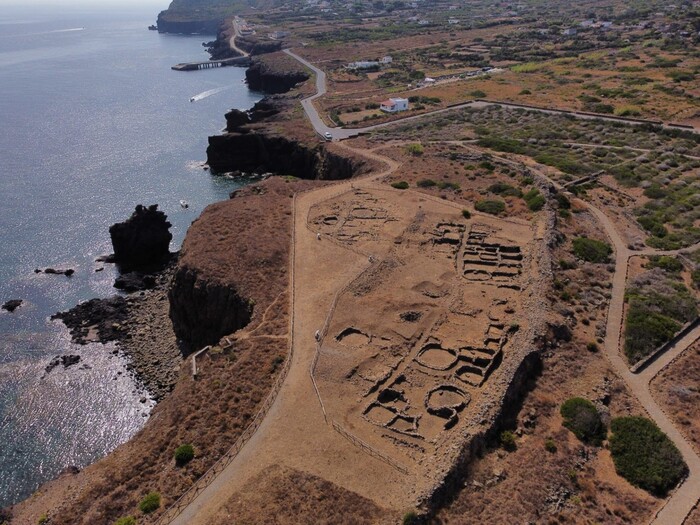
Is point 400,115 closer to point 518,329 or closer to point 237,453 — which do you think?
point 518,329

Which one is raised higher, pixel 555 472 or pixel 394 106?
pixel 394 106

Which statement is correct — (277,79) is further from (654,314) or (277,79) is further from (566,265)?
(654,314)

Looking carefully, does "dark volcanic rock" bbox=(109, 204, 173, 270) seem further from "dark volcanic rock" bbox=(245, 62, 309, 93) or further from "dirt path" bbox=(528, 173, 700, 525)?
"dark volcanic rock" bbox=(245, 62, 309, 93)

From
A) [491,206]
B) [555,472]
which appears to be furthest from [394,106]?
[555,472]

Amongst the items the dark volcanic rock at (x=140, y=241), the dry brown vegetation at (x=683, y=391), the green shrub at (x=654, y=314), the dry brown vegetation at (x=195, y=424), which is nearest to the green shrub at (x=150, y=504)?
the dry brown vegetation at (x=195, y=424)

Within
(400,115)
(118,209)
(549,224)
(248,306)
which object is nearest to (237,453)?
(248,306)

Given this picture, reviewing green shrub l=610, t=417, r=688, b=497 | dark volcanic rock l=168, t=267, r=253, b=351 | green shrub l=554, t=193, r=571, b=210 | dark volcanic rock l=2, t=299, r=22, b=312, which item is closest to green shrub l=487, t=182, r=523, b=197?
green shrub l=554, t=193, r=571, b=210

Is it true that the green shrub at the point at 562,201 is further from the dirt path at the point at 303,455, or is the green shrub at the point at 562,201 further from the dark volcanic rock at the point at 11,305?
the dark volcanic rock at the point at 11,305
